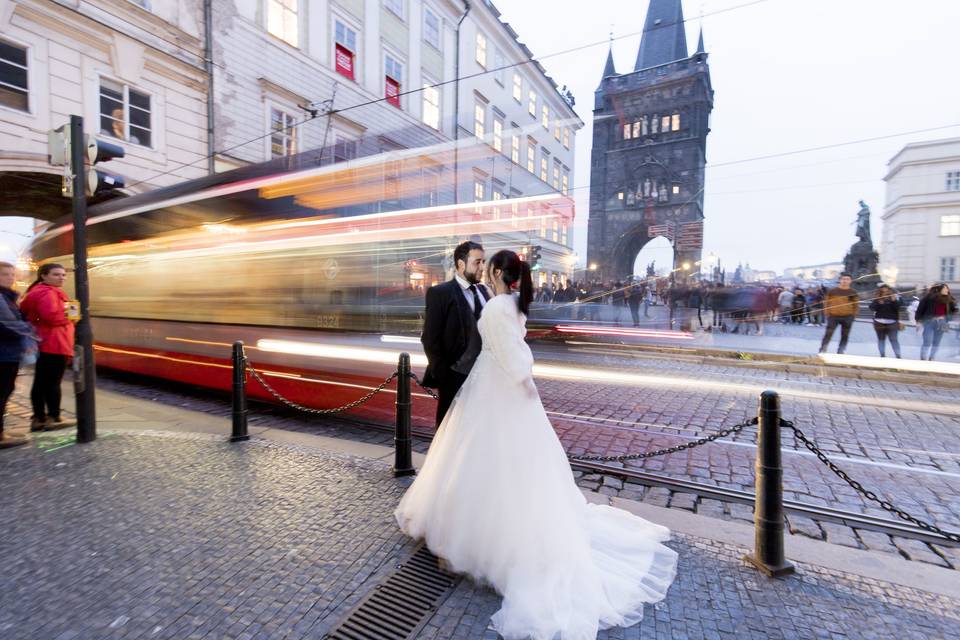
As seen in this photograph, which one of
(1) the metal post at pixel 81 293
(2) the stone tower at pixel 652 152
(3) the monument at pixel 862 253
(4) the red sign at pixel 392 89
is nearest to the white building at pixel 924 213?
(3) the monument at pixel 862 253

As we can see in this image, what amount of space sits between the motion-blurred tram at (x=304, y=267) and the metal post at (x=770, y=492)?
151 inches

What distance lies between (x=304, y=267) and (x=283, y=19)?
49.7 ft

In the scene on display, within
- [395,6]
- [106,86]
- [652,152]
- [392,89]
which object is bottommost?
[106,86]

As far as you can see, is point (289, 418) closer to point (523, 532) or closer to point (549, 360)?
point (523, 532)

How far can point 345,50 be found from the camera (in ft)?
61.0

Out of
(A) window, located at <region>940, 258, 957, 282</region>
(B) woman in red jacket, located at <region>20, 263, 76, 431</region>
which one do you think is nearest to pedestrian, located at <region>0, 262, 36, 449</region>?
(B) woman in red jacket, located at <region>20, 263, 76, 431</region>

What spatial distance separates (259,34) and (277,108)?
223 cm

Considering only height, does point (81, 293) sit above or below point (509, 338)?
above

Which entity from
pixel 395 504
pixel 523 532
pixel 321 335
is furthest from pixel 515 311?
pixel 321 335

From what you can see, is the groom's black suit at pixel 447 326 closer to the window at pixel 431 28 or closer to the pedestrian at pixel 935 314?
the pedestrian at pixel 935 314

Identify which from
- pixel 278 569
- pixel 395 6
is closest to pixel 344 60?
pixel 395 6

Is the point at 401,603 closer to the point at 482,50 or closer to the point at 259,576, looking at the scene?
the point at 259,576

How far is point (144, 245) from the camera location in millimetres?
7738

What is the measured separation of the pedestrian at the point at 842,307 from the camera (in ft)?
35.7
